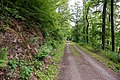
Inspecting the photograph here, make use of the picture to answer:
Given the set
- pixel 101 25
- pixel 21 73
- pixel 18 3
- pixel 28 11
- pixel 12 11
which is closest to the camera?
pixel 21 73

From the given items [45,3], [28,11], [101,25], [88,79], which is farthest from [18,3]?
[101,25]

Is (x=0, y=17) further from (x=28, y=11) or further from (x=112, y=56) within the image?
(x=112, y=56)

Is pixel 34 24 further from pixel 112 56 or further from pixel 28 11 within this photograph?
pixel 112 56

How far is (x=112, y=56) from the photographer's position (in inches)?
578

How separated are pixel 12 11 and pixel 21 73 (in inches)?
152

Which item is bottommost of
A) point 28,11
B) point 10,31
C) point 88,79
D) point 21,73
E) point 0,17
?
point 88,79

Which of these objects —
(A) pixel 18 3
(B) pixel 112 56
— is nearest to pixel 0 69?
(A) pixel 18 3

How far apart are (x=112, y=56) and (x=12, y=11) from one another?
10.3 meters

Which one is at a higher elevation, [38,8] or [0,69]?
→ [38,8]

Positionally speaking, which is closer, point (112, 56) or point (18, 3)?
point (18, 3)

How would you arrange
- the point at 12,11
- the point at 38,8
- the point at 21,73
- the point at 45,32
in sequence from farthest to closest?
the point at 45,32
the point at 38,8
the point at 12,11
the point at 21,73

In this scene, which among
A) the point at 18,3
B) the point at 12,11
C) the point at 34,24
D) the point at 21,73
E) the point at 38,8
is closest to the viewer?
the point at 21,73

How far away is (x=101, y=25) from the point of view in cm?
2220

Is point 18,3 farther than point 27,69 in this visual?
Yes
